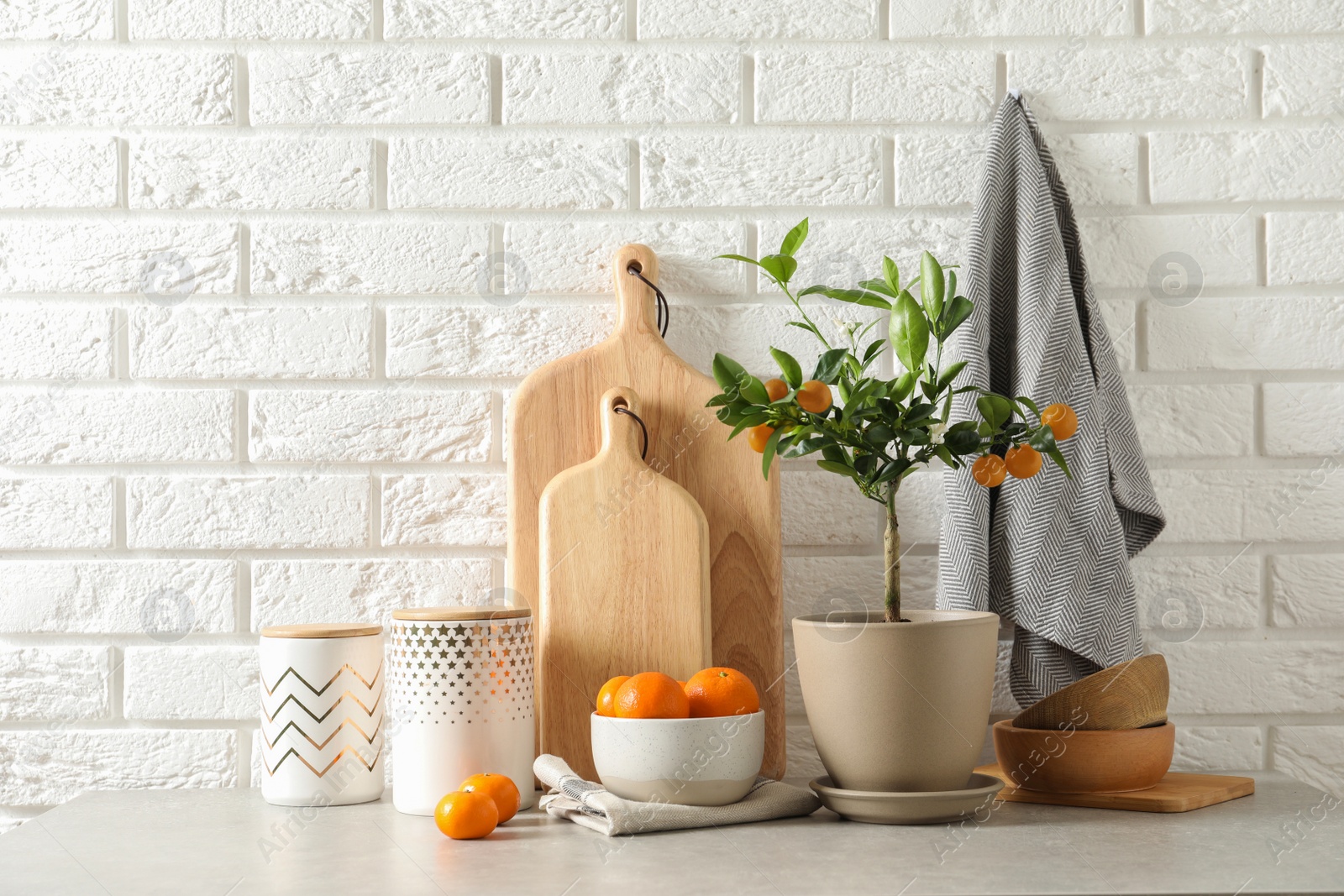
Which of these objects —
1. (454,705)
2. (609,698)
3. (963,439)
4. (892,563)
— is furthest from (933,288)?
(454,705)

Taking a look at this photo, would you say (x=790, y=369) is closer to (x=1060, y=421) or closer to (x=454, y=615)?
(x=1060, y=421)

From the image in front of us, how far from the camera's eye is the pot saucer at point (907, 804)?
86 cm

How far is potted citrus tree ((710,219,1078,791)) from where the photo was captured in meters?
0.87

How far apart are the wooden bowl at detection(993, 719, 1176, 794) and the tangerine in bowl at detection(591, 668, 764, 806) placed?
0.26 m

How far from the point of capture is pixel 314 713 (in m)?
0.96

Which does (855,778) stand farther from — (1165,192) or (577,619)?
(1165,192)

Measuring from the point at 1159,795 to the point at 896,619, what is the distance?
283mm

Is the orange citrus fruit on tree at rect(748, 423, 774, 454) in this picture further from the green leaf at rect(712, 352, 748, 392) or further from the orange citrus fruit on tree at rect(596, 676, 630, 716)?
the orange citrus fruit on tree at rect(596, 676, 630, 716)

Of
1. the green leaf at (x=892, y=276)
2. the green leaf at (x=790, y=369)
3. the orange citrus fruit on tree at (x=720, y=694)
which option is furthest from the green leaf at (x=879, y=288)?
the orange citrus fruit on tree at (x=720, y=694)

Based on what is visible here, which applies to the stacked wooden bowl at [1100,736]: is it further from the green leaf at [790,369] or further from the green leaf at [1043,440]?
the green leaf at [790,369]

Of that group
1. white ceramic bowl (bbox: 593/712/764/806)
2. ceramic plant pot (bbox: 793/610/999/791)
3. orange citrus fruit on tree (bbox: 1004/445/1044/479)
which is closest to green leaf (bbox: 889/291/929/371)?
orange citrus fruit on tree (bbox: 1004/445/1044/479)

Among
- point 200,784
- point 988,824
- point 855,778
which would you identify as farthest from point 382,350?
point 988,824

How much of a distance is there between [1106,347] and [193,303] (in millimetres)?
964

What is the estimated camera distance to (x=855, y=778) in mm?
886
